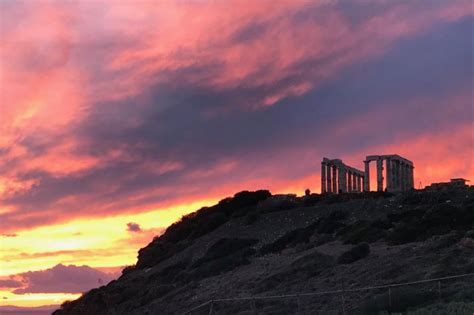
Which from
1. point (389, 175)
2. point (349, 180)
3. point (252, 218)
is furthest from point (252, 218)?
point (349, 180)

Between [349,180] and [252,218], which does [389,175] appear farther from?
[252,218]

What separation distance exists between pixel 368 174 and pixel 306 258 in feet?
180

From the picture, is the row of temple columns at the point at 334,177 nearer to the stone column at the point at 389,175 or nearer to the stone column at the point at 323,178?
the stone column at the point at 323,178

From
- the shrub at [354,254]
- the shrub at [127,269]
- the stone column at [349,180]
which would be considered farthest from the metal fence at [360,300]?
the stone column at [349,180]

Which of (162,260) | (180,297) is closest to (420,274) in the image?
(180,297)

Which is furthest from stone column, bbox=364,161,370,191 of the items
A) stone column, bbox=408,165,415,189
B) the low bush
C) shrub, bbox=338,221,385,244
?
shrub, bbox=338,221,385,244

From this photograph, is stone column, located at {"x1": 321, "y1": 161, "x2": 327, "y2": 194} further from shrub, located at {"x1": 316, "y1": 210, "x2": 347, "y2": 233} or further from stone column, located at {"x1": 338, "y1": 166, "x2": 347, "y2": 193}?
shrub, located at {"x1": 316, "y1": 210, "x2": 347, "y2": 233}

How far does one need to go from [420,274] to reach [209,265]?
23322 mm

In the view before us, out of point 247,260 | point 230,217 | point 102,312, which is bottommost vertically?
point 102,312

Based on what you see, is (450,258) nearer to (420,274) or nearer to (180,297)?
(420,274)

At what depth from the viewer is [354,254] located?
4644 centimetres

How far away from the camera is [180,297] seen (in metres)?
51.5

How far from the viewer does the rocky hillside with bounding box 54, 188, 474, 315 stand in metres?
36.7

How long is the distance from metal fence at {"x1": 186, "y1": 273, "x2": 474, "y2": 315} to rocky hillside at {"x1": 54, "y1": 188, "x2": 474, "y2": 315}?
71 mm
